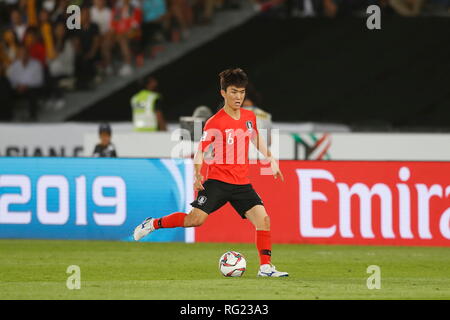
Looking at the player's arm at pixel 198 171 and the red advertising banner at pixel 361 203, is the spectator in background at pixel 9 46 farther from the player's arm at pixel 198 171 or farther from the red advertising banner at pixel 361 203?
the player's arm at pixel 198 171

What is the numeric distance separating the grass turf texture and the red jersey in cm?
107

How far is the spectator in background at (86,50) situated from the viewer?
84.1 ft

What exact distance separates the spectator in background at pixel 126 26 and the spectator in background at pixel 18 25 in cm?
182

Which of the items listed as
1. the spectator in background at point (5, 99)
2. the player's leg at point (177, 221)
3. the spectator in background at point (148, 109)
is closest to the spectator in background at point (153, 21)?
the spectator in background at point (5, 99)

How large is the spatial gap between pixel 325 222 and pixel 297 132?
520cm

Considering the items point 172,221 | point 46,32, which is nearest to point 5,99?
point 46,32

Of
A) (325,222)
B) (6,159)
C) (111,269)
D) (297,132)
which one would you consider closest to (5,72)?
(297,132)

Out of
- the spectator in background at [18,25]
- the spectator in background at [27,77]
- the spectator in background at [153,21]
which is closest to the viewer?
the spectator in background at [27,77]

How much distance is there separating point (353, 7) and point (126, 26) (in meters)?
4.53

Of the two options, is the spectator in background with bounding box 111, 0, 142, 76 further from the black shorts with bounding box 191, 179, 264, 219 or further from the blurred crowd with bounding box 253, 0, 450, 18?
the black shorts with bounding box 191, 179, 264, 219

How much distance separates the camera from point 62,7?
26469mm

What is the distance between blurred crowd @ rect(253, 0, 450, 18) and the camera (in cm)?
2547

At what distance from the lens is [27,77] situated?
83.6 ft

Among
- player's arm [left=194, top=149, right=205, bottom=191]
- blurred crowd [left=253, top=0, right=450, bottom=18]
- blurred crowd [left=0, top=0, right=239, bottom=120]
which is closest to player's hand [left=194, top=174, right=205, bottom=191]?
player's arm [left=194, top=149, right=205, bottom=191]
